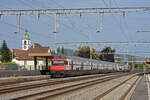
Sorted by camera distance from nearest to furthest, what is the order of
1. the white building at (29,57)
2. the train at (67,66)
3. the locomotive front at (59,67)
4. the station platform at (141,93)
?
the station platform at (141,93)
the locomotive front at (59,67)
the train at (67,66)
the white building at (29,57)

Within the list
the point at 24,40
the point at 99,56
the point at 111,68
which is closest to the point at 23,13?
the point at 111,68

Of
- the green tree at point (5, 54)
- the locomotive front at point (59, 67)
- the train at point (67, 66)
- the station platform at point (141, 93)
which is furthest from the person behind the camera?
the green tree at point (5, 54)

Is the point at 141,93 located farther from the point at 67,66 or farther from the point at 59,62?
the point at 59,62

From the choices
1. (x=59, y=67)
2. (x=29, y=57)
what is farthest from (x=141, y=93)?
(x=29, y=57)

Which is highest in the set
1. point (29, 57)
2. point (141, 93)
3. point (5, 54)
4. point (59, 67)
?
point (5, 54)

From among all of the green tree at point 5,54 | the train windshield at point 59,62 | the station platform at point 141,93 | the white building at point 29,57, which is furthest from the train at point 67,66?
the green tree at point 5,54

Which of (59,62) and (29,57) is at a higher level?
(29,57)

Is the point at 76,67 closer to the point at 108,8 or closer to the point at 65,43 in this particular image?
the point at 108,8

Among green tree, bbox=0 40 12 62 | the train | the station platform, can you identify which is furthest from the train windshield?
green tree, bbox=0 40 12 62

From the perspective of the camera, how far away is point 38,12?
3095cm

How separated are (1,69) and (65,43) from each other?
24.5 m

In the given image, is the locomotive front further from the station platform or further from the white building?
the station platform

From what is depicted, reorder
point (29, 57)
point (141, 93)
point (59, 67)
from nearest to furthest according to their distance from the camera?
1. point (141, 93)
2. point (59, 67)
3. point (29, 57)

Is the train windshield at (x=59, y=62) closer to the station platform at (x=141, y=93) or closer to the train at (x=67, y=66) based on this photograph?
the train at (x=67, y=66)
